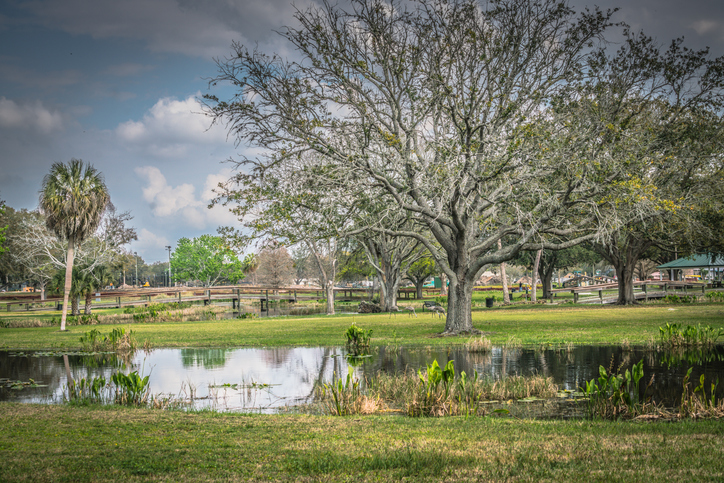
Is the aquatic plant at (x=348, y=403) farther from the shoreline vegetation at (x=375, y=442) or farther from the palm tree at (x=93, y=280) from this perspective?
the palm tree at (x=93, y=280)

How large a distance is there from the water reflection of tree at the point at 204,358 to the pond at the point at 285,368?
0.03 meters

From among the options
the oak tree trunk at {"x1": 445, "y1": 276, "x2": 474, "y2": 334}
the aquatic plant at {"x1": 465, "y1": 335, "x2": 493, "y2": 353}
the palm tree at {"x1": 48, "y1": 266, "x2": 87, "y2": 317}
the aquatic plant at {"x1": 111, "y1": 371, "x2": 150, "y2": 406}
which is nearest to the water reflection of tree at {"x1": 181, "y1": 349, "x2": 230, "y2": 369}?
the aquatic plant at {"x1": 111, "y1": 371, "x2": 150, "y2": 406}

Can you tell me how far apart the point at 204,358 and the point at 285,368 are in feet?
12.6

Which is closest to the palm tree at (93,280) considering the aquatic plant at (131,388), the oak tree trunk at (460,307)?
the oak tree trunk at (460,307)

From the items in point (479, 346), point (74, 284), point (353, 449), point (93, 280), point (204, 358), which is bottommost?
point (204, 358)

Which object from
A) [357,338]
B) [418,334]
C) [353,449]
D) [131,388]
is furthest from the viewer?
[418,334]

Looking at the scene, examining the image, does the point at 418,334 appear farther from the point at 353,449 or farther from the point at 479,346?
the point at 353,449

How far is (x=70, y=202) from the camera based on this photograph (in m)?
27.9

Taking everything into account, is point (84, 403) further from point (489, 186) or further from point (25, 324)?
point (25, 324)

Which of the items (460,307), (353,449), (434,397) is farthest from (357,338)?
(353,449)

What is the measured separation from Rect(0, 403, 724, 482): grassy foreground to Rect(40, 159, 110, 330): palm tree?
22619mm

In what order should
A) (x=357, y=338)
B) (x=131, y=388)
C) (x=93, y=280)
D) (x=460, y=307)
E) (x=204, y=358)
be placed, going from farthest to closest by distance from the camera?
(x=93, y=280), (x=460, y=307), (x=357, y=338), (x=204, y=358), (x=131, y=388)

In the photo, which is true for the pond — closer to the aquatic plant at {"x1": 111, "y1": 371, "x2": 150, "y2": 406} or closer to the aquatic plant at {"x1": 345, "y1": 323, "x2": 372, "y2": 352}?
the aquatic plant at {"x1": 345, "y1": 323, "x2": 372, "y2": 352}

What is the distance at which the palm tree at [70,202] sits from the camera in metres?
27.9
